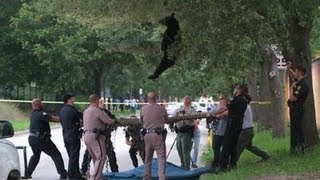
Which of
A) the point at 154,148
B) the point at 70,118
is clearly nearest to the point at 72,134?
the point at 70,118

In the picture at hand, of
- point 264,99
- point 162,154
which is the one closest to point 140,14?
point 162,154

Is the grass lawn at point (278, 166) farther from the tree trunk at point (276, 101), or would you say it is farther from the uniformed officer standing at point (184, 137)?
the tree trunk at point (276, 101)

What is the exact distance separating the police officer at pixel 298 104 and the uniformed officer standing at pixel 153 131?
3044 millimetres

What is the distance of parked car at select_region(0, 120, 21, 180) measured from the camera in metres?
7.97

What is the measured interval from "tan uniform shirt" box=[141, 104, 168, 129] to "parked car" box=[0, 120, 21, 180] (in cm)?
310

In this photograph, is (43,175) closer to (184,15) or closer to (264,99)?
(184,15)

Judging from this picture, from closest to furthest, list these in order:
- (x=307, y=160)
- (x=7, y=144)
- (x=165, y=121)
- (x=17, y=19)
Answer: (x=7, y=144)
(x=165, y=121)
(x=307, y=160)
(x=17, y=19)

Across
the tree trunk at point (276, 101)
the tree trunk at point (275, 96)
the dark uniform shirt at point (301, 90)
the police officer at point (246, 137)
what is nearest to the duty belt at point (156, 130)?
the police officer at point (246, 137)

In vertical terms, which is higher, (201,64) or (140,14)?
(140,14)

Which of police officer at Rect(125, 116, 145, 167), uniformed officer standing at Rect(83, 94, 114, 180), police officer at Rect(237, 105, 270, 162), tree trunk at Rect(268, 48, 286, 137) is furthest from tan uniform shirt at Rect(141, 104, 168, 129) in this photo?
tree trunk at Rect(268, 48, 286, 137)

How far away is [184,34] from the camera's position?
36.7ft

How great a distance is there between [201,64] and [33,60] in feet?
128

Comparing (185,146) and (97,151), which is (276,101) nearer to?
(185,146)

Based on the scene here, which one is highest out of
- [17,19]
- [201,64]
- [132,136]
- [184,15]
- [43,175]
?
[17,19]
